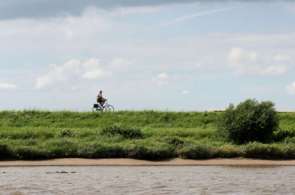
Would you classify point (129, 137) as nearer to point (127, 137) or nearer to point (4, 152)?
point (127, 137)

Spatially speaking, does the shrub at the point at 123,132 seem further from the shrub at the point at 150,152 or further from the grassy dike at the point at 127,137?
the shrub at the point at 150,152

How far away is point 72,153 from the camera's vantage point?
31.5m

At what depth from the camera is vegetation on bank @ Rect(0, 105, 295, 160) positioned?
31.4m

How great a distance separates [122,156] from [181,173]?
5.15m

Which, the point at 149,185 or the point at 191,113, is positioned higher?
the point at 191,113

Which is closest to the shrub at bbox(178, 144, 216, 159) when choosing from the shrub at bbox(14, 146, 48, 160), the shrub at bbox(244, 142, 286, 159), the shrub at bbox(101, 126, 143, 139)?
the shrub at bbox(244, 142, 286, 159)

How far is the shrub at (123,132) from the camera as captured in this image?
34.9m

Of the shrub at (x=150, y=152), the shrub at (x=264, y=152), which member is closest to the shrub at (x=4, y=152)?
the shrub at (x=150, y=152)

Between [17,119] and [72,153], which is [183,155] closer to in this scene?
[72,153]

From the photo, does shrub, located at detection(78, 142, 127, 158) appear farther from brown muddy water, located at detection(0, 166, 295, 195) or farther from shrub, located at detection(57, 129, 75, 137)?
shrub, located at detection(57, 129, 75, 137)

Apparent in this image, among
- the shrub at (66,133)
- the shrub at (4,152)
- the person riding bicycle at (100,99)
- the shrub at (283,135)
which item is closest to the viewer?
the shrub at (4,152)

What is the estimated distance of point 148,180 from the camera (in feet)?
79.6

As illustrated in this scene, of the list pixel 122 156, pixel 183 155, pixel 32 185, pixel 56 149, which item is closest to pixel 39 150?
pixel 56 149

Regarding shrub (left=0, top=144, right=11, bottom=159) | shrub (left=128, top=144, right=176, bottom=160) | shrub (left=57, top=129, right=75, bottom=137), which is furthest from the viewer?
shrub (left=57, top=129, right=75, bottom=137)
